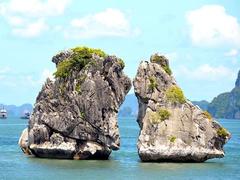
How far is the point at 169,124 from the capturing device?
215 ft

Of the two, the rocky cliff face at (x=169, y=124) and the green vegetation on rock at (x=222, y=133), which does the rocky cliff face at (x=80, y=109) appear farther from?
the green vegetation on rock at (x=222, y=133)

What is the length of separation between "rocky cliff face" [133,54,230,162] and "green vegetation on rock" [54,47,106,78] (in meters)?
5.12

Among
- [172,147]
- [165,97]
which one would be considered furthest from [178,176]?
[165,97]

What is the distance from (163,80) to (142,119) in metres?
4.37

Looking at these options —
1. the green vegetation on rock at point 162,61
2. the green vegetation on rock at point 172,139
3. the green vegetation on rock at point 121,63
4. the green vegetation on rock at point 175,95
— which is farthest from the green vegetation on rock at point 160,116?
the green vegetation on rock at point 121,63

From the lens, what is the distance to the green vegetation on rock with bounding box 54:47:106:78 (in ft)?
229

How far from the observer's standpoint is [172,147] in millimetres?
64062

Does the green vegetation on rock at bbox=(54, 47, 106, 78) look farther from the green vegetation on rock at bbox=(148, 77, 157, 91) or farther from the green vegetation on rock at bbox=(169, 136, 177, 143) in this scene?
the green vegetation on rock at bbox=(169, 136, 177, 143)

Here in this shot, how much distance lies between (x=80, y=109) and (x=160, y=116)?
7.87 m

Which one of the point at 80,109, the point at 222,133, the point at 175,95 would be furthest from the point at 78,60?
the point at 222,133

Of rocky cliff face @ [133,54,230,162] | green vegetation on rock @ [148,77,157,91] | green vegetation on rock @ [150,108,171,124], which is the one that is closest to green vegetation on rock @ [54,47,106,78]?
rocky cliff face @ [133,54,230,162]

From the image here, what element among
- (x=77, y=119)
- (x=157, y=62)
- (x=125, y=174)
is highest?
(x=157, y=62)

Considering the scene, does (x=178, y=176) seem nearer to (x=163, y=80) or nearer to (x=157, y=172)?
(x=157, y=172)

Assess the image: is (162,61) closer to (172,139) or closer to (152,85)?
(152,85)
